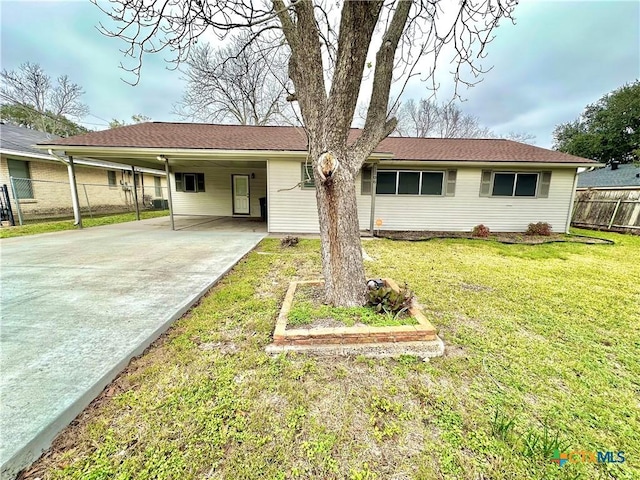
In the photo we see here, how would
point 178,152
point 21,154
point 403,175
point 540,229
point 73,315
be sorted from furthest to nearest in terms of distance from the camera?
point 21,154 < point 403,175 < point 540,229 < point 178,152 < point 73,315

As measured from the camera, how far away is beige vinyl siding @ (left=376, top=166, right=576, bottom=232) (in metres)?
9.60

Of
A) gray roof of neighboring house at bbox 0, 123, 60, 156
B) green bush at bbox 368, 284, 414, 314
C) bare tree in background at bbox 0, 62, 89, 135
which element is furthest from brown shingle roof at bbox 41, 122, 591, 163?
bare tree in background at bbox 0, 62, 89, 135

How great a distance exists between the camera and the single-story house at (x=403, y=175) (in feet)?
27.1

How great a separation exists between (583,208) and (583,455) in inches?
577

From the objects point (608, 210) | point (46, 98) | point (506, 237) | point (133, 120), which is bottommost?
point (506, 237)

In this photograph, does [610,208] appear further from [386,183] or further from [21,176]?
[21,176]

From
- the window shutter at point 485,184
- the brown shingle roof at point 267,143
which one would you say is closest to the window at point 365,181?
the brown shingle roof at point 267,143

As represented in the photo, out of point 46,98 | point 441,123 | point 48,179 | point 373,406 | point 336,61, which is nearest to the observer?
point 373,406

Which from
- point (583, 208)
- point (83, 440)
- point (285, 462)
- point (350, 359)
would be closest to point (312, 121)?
point (350, 359)

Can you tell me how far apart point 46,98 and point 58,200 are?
1908 centimetres

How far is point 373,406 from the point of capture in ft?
6.06

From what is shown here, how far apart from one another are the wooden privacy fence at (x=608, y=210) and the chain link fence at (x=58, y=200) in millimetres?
19251

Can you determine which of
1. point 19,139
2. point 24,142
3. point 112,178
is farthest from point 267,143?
point 19,139

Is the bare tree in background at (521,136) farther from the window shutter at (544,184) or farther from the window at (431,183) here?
the window at (431,183)
